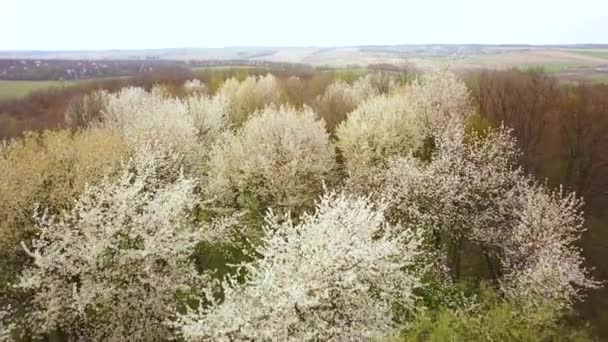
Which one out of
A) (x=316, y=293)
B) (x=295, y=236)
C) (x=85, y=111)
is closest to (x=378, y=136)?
(x=295, y=236)

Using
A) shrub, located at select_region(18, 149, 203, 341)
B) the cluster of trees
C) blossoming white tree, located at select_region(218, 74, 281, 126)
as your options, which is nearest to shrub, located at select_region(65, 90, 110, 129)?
blossoming white tree, located at select_region(218, 74, 281, 126)

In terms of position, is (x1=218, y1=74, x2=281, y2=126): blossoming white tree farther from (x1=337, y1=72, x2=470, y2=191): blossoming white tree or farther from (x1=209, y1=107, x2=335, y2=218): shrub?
(x1=337, y1=72, x2=470, y2=191): blossoming white tree

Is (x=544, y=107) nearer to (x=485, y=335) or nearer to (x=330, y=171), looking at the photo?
(x=330, y=171)

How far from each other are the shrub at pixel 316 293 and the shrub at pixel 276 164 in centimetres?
1592

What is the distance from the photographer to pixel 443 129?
41812 mm

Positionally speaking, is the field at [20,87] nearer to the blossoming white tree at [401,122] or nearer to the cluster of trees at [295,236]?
the cluster of trees at [295,236]

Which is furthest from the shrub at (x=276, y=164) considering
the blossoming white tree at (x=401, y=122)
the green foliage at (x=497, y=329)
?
the green foliage at (x=497, y=329)

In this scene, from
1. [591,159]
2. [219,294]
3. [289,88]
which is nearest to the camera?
[219,294]

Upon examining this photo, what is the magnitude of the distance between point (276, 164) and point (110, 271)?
18076mm

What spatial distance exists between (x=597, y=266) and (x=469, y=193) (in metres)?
17.6

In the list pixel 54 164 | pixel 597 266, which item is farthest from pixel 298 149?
pixel 597 266

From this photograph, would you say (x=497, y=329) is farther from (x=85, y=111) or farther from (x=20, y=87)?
(x=20, y=87)

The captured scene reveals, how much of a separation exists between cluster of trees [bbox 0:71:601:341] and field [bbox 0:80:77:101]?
89274 mm

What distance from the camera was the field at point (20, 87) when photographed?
12240cm
